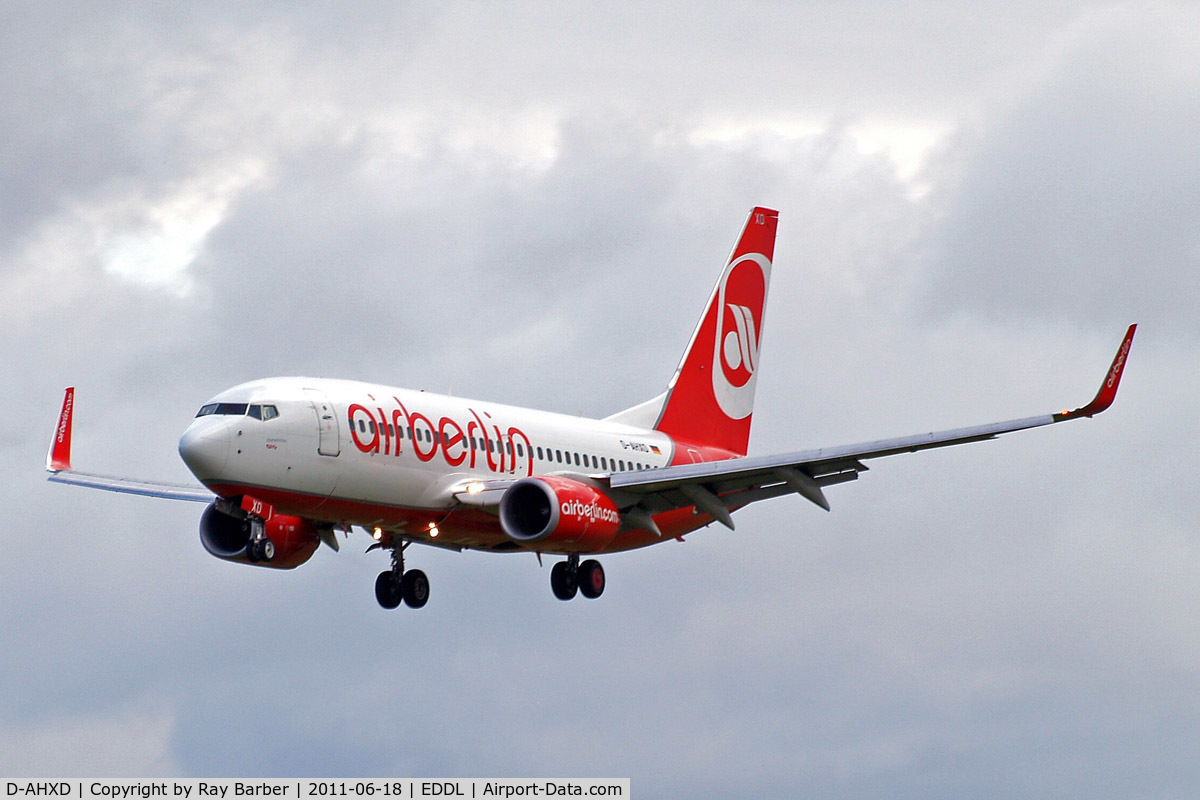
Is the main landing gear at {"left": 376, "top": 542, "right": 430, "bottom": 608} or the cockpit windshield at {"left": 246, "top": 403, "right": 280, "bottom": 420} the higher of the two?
the cockpit windshield at {"left": 246, "top": 403, "right": 280, "bottom": 420}

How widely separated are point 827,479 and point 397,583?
1256 centimetres

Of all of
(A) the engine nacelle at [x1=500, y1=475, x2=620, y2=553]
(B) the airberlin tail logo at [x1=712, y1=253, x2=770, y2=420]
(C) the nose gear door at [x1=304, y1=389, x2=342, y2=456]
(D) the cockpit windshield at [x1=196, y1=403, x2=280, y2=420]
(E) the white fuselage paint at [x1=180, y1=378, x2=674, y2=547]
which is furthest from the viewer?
(B) the airberlin tail logo at [x1=712, y1=253, x2=770, y2=420]

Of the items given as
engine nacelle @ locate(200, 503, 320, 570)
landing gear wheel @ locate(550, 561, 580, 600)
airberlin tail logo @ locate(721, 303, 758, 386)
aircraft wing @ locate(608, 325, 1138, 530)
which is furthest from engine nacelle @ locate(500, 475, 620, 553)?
airberlin tail logo @ locate(721, 303, 758, 386)

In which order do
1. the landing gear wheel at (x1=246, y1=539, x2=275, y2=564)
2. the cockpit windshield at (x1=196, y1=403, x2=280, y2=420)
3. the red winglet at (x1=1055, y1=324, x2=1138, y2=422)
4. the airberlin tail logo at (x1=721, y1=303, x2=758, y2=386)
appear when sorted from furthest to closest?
the airberlin tail logo at (x1=721, y1=303, x2=758, y2=386) < the landing gear wheel at (x1=246, y1=539, x2=275, y2=564) < the cockpit windshield at (x1=196, y1=403, x2=280, y2=420) < the red winglet at (x1=1055, y1=324, x2=1138, y2=422)

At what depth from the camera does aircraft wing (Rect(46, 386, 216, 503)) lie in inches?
2141

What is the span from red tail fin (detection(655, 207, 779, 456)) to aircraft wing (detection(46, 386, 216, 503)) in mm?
14535

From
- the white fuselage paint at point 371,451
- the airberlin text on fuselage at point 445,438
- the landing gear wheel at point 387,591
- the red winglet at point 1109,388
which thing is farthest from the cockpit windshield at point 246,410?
the red winglet at point 1109,388

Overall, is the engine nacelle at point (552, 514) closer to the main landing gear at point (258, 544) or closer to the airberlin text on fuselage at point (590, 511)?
the airberlin text on fuselage at point (590, 511)

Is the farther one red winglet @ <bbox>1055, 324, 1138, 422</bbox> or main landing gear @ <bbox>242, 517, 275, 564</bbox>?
main landing gear @ <bbox>242, 517, 275, 564</bbox>

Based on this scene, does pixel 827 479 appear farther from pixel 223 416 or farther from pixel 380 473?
pixel 223 416

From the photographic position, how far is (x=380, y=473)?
47344mm

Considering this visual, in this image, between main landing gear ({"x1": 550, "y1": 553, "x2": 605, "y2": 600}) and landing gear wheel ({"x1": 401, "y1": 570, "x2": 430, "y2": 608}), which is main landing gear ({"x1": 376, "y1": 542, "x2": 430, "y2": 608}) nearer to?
landing gear wheel ({"x1": 401, "y1": 570, "x2": 430, "y2": 608})

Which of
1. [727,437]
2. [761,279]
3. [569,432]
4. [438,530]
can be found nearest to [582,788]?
[438,530]

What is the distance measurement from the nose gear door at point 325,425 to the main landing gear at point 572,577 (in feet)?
30.3
